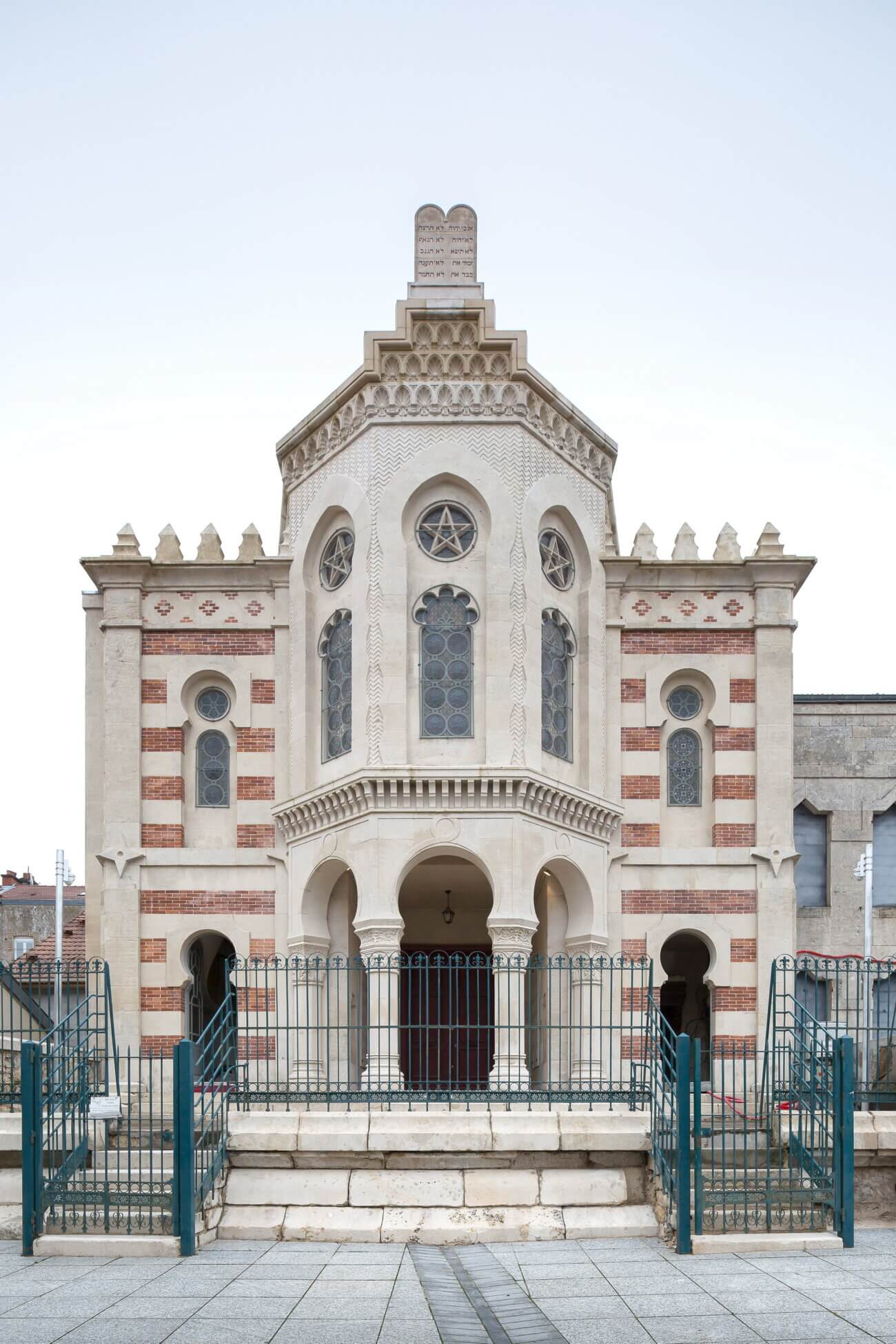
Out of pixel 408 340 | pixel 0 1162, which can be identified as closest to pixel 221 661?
pixel 408 340

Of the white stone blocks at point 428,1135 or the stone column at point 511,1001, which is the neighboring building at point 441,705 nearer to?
the stone column at point 511,1001

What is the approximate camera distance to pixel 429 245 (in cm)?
2395

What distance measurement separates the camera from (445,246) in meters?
23.9

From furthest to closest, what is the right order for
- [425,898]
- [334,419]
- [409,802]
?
1. [425,898]
2. [334,419]
3. [409,802]

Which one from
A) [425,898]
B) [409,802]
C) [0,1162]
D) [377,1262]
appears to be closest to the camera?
[377,1262]

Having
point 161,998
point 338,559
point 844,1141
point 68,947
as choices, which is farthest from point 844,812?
point 68,947

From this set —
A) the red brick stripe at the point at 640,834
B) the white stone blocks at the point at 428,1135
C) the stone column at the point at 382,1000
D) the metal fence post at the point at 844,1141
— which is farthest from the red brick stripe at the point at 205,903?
the metal fence post at the point at 844,1141

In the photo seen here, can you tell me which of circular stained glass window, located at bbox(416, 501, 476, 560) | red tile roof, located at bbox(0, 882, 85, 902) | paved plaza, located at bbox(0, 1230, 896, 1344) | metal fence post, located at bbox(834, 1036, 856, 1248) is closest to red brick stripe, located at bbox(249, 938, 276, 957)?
circular stained glass window, located at bbox(416, 501, 476, 560)

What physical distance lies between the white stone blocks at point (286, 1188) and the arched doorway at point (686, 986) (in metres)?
12.1

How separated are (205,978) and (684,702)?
9264mm

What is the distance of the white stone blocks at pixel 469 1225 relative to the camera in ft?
48.2

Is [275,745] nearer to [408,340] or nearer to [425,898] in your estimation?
[425,898]

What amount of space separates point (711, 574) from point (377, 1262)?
1376 centimetres

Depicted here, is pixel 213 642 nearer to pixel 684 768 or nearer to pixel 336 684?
pixel 336 684
